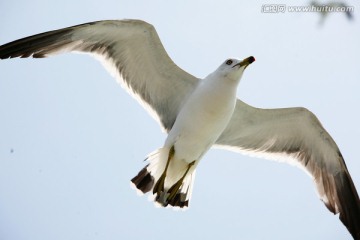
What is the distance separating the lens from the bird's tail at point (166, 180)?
21.0 feet

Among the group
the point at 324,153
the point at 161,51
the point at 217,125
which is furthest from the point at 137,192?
the point at 324,153

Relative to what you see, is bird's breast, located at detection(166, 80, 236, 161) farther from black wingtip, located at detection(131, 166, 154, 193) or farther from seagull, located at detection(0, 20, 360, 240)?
black wingtip, located at detection(131, 166, 154, 193)

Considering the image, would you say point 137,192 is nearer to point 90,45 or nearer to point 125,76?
point 125,76

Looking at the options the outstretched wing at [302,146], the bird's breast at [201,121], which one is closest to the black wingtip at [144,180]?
the bird's breast at [201,121]

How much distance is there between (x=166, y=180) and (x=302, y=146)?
77.8 inches

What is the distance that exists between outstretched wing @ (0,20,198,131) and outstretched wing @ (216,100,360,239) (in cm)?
84

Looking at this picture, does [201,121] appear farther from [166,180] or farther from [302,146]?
[302,146]

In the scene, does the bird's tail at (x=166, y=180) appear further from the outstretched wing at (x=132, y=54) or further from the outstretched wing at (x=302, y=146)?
the outstretched wing at (x=302, y=146)

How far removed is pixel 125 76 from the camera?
21.7ft

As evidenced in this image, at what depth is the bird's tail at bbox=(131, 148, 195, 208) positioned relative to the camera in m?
6.39

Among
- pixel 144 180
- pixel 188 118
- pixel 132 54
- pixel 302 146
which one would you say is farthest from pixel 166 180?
pixel 302 146

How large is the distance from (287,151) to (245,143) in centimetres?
61

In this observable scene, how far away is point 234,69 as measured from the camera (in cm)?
593

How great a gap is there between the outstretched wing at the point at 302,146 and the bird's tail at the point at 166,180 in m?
0.76
